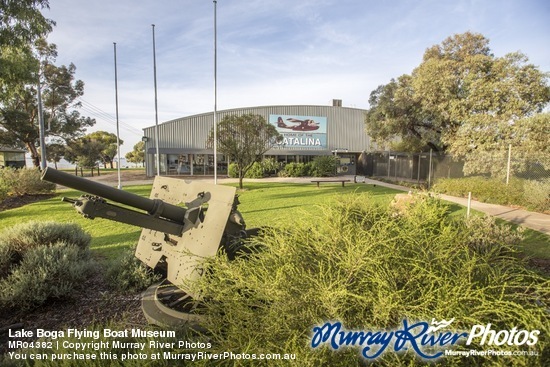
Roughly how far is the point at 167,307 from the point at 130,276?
6.71 feet

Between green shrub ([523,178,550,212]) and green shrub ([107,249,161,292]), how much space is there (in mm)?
12310

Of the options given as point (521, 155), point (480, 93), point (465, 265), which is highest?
point (480, 93)

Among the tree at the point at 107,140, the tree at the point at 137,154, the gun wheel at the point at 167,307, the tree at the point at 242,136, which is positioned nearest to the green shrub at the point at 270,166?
the tree at the point at 242,136

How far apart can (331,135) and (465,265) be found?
111 feet

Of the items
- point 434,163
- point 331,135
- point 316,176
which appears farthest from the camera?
point 331,135

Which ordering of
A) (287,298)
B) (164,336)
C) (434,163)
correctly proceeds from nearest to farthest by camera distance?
(287,298) < (164,336) < (434,163)

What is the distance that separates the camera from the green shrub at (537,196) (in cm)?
956

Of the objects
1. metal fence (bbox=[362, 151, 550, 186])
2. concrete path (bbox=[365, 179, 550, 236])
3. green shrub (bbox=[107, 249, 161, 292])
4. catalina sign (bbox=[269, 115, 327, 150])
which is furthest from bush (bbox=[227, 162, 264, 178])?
green shrub (bbox=[107, 249, 161, 292])

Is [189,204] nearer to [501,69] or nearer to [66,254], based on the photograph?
[66,254]

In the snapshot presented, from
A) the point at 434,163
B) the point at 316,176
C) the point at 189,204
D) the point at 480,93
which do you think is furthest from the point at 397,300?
the point at 316,176

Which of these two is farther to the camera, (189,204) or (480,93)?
(480,93)

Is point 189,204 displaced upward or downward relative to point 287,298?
upward

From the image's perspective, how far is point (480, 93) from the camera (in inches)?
519

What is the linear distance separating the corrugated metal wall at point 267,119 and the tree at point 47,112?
28.2ft
